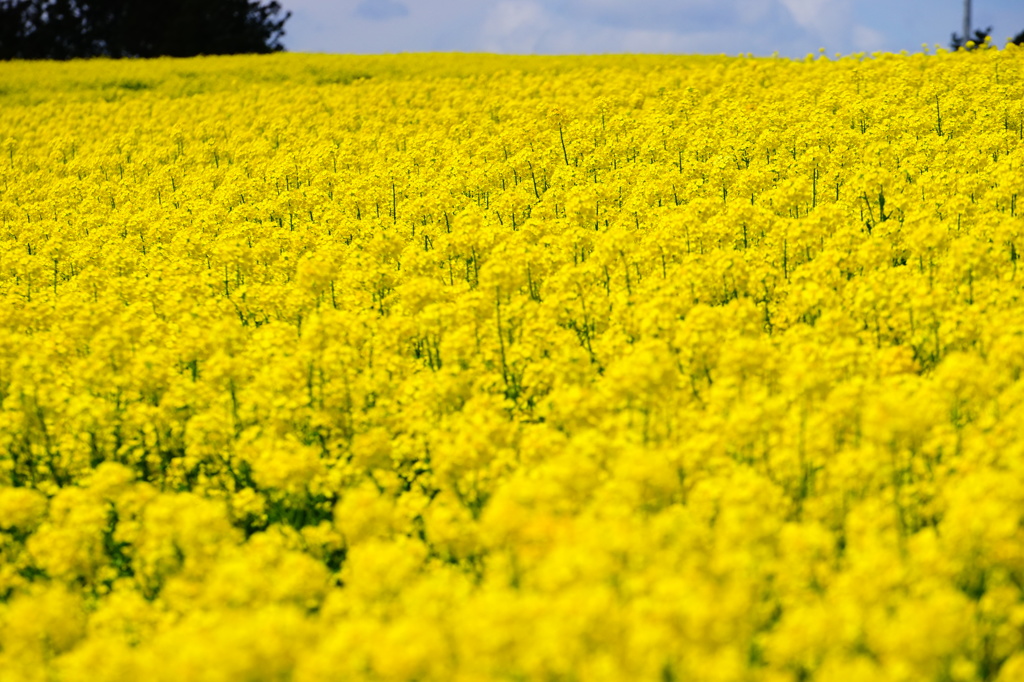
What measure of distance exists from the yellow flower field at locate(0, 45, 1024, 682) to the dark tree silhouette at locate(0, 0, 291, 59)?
156 feet

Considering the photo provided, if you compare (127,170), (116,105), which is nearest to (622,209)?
(127,170)

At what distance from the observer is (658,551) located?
6.09m

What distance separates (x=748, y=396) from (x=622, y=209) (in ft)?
22.5

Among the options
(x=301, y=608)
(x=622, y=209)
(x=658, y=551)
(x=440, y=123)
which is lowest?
(x=301, y=608)

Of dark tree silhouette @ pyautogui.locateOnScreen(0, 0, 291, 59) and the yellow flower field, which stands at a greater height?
dark tree silhouette @ pyautogui.locateOnScreen(0, 0, 291, 59)

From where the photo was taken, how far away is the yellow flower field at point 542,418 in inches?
224

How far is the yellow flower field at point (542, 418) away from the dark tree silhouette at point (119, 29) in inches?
1874

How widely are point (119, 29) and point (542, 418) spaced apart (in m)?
61.8

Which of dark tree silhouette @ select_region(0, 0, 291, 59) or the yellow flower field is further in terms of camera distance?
dark tree silhouette @ select_region(0, 0, 291, 59)

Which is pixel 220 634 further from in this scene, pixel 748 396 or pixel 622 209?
pixel 622 209

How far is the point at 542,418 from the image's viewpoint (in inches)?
374

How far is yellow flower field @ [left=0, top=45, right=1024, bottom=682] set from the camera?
5.70m

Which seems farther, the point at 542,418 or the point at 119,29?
the point at 119,29

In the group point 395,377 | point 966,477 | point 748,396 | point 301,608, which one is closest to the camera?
point 301,608
